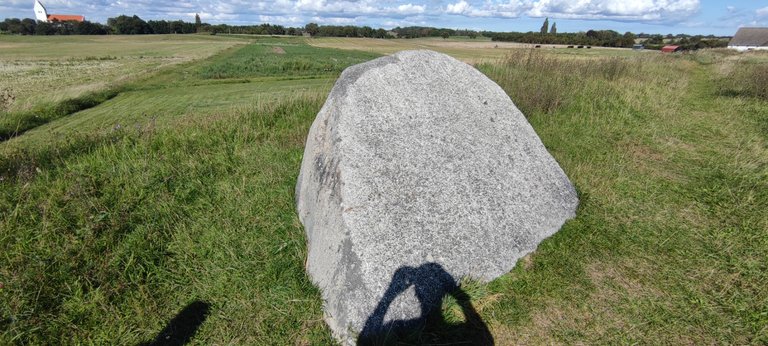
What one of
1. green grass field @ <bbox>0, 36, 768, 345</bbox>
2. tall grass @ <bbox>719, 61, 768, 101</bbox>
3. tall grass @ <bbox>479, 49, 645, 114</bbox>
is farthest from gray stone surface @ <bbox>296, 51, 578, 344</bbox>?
tall grass @ <bbox>719, 61, 768, 101</bbox>

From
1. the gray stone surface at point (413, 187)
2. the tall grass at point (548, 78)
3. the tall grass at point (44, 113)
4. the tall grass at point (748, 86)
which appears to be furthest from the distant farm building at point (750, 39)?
the tall grass at point (44, 113)

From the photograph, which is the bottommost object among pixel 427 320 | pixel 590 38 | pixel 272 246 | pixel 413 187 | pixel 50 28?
pixel 427 320

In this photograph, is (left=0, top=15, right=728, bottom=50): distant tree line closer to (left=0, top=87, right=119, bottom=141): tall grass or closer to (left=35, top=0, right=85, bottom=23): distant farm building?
(left=35, top=0, right=85, bottom=23): distant farm building

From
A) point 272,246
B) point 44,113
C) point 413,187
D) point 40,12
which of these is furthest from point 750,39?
point 40,12

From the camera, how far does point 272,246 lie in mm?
3396

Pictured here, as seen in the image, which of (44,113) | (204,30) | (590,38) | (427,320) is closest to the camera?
(427,320)

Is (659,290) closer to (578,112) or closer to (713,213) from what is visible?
(713,213)

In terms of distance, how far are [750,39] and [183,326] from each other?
283ft

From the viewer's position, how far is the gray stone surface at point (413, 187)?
8.68 ft

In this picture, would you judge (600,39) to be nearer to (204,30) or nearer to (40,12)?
(204,30)

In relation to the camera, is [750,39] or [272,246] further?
[750,39]

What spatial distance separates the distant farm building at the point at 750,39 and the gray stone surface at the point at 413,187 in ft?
253

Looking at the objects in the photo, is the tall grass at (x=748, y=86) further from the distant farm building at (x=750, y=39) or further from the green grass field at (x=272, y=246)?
the distant farm building at (x=750, y=39)

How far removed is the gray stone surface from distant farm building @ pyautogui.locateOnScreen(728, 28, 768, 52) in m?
77.2
